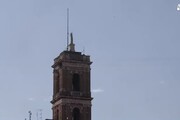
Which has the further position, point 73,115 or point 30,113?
point 30,113

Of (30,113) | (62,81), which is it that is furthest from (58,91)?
(30,113)

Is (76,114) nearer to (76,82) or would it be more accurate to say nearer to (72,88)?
(72,88)

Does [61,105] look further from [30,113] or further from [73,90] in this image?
[30,113]

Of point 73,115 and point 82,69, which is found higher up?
point 82,69

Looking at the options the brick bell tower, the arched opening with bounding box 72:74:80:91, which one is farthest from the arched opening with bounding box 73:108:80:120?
the arched opening with bounding box 72:74:80:91

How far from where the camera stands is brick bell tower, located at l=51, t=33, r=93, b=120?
A: 298ft

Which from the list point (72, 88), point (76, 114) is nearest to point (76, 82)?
point (72, 88)

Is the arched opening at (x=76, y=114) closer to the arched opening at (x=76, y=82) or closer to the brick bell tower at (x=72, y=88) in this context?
the brick bell tower at (x=72, y=88)

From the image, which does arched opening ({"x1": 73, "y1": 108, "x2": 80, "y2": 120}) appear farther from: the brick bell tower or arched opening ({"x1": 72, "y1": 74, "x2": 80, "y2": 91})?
arched opening ({"x1": 72, "y1": 74, "x2": 80, "y2": 91})

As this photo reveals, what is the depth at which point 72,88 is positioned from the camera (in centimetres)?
9219

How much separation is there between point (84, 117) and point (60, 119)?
3749 millimetres

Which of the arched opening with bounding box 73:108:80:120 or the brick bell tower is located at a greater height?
the brick bell tower

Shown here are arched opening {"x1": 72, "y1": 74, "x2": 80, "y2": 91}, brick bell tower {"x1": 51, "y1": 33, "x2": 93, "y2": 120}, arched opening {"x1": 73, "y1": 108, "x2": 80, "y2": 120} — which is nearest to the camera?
brick bell tower {"x1": 51, "y1": 33, "x2": 93, "y2": 120}

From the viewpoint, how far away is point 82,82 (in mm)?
92875
